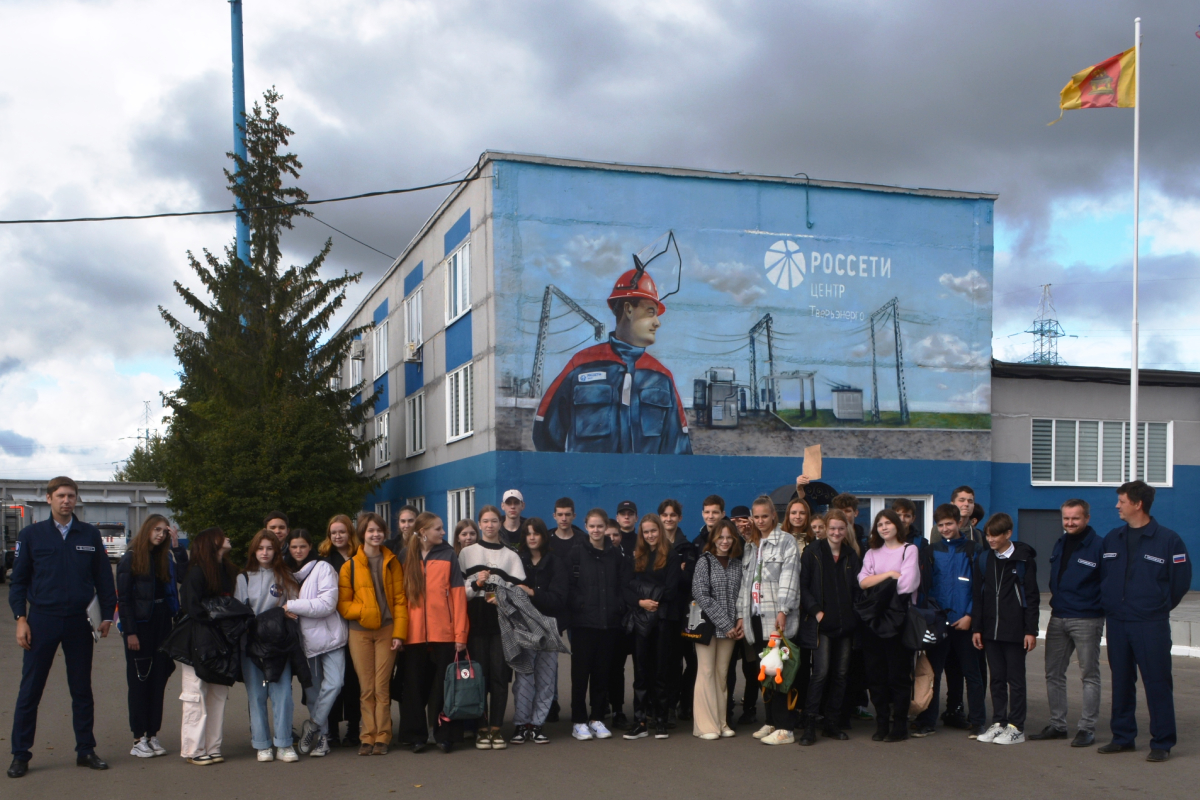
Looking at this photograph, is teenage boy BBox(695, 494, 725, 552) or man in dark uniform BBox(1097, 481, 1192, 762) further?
teenage boy BBox(695, 494, 725, 552)

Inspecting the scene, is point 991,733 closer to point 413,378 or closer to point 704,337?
point 704,337

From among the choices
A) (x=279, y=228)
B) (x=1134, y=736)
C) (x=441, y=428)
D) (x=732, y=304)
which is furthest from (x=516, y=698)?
(x=279, y=228)

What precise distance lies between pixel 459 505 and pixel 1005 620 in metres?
18.6

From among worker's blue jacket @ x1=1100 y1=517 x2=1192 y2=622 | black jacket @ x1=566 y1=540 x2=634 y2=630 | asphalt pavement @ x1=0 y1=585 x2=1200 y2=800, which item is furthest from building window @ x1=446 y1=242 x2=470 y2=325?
worker's blue jacket @ x1=1100 y1=517 x2=1192 y2=622

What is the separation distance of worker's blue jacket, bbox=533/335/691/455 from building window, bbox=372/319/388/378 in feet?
46.7

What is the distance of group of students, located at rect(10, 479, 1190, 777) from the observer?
7949 millimetres

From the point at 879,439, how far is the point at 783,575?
17.1 metres

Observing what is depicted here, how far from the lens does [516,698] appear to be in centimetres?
871

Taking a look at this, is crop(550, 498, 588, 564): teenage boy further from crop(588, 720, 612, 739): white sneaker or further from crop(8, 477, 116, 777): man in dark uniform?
crop(8, 477, 116, 777): man in dark uniform

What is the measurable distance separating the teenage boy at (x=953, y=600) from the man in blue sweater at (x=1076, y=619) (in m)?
0.57

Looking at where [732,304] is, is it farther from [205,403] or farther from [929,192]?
[205,403]

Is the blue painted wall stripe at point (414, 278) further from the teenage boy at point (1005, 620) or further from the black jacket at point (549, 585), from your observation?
the teenage boy at point (1005, 620)

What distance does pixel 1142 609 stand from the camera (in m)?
7.94

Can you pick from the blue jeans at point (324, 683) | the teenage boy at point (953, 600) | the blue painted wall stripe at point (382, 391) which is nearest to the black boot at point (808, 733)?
the teenage boy at point (953, 600)
